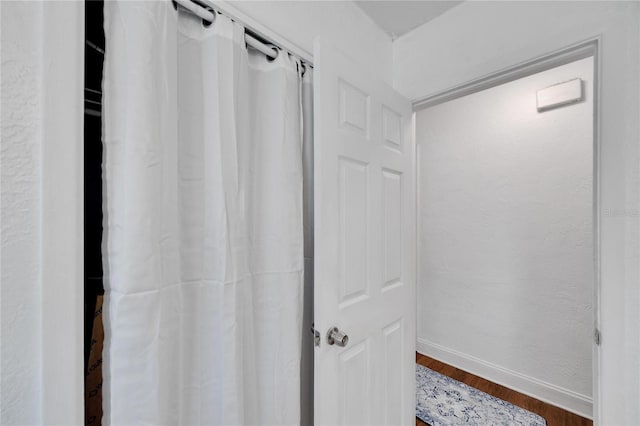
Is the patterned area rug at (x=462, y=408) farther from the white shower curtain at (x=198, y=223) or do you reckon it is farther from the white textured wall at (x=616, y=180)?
the white shower curtain at (x=198, y=223)

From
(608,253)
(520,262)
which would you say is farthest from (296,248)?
(520,262)

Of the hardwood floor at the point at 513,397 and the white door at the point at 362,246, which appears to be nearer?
the white door at the point at 362,246

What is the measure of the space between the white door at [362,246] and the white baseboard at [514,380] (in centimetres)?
121

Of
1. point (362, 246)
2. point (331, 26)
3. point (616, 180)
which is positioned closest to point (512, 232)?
point (616, 180)

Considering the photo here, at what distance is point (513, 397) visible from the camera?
6.81 feet

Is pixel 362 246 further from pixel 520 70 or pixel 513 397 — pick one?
pixel 513 397

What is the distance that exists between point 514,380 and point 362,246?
205 centimetres

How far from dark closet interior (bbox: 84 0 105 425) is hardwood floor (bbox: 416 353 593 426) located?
190 cm

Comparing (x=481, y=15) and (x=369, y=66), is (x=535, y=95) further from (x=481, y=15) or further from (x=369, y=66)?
(x=369, y=66)

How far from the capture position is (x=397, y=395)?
4.62 ft

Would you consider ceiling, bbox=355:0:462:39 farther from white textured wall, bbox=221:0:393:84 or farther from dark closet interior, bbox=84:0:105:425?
dark closet interior, bbox=84:0:105:425
